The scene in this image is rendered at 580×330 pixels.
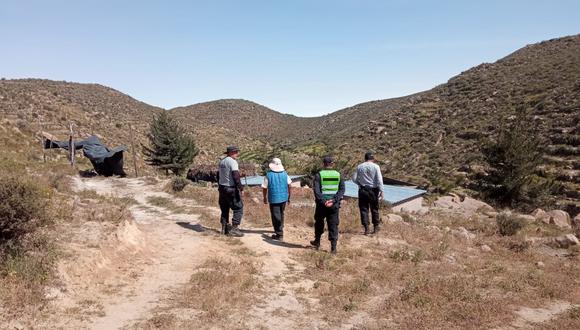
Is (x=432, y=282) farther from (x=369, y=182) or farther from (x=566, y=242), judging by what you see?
(x=566, y=242)

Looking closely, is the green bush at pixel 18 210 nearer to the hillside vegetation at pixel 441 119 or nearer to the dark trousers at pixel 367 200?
the dark trousers at pixel 367 200

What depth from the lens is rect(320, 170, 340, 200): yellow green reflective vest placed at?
26.4ft

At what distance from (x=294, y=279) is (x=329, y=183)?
2.08 m

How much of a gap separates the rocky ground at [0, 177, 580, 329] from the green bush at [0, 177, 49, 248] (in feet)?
2.15

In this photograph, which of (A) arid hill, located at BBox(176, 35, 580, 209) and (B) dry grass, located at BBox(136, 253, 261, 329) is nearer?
(B) dry grass, located at BBox(136, 253, 261, 329)

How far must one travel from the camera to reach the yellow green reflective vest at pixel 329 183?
8.05 metres

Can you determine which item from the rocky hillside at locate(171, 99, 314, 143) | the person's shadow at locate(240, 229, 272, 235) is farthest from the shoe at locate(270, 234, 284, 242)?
the rocky hillside at locate(171, 99, 314, 143)

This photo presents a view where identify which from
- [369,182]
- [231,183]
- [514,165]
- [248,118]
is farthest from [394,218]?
[248,118]

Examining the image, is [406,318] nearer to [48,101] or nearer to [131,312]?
[131,312]

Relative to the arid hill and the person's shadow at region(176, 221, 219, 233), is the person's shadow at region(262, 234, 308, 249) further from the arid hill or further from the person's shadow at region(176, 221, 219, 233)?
the arid hill

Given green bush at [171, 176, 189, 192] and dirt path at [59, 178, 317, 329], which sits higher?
green bush at [171, 176, 189, 192]

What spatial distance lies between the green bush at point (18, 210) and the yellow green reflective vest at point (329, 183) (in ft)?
15.6

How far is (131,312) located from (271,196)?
398 centimetres

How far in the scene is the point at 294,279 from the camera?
6.84 metres
